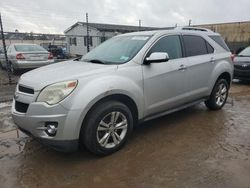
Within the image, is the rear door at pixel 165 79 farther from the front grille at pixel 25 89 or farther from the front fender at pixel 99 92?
the front grille at pixel 25 89

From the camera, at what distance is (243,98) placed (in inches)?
276

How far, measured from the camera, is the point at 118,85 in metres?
3.56

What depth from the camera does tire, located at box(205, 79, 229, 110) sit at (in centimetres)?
551

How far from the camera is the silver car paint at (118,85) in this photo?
3.16 metres

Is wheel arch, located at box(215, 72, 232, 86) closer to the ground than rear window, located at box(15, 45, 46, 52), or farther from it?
closer to the ground

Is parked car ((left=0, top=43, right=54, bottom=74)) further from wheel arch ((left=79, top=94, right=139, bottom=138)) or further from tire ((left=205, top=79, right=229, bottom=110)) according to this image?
wheel arch ((left=79, top=94, right=139, bottom=138))

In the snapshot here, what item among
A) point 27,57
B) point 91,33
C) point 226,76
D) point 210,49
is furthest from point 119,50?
point 91,33

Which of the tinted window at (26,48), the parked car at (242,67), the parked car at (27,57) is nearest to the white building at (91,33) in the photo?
the tinted window at (26,48)

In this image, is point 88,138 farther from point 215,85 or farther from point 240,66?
point 240,66

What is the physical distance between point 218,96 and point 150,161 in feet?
9.56

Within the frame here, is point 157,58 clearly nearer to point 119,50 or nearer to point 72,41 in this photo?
point 119,50

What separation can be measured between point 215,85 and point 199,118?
2.69ft

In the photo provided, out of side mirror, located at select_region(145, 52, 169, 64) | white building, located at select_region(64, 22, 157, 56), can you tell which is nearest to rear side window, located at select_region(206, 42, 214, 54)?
side mirror, located at select_region(145, 52, 169, 64)

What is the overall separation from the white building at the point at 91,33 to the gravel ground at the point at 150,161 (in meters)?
22.0
